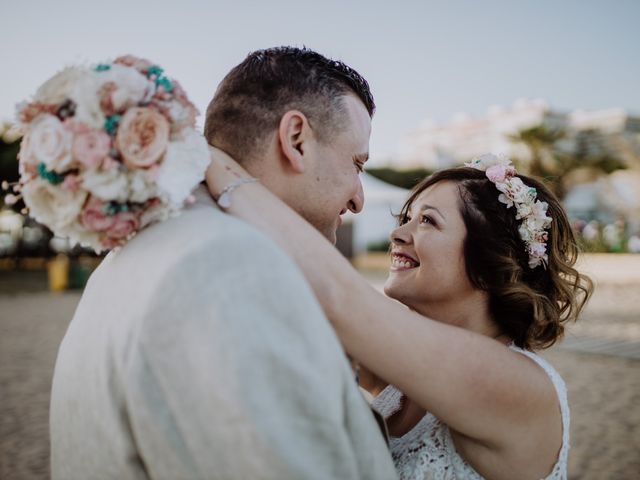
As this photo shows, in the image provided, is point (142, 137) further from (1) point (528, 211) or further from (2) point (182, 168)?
(1) point (528, 211)

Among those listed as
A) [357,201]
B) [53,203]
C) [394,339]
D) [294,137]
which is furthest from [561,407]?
[53,203]

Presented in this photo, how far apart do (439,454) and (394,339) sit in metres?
0.80

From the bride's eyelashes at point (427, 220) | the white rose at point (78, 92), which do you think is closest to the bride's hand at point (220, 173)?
the white rose at point (78, 92)

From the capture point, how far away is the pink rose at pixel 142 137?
1.26m

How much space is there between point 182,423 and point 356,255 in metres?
25.9

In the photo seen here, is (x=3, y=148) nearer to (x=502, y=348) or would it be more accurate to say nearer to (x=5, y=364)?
(x=5, y=364)

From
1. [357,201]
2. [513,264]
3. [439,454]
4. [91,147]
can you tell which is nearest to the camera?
[91,147]

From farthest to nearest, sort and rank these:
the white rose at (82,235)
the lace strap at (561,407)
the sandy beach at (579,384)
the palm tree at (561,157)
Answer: the palm tree at (561,157), the sandy beach at (579,384), the lace strap at (561,407), the white rose at (82,235)

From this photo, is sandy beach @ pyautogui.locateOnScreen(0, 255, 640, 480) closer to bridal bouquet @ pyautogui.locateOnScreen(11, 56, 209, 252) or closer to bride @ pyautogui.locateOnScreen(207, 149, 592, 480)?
bride @ pyautogui.locateOnScreen(207, 149, 592, 480)

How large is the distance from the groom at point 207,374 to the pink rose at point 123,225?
0.03m

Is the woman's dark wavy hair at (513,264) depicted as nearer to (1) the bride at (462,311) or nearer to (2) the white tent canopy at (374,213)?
(1) the bride at (462,311)

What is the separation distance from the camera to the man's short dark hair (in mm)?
1942

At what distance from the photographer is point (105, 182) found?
4.16 ft

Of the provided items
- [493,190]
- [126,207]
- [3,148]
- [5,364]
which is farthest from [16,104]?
[3,148]
